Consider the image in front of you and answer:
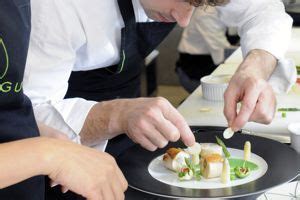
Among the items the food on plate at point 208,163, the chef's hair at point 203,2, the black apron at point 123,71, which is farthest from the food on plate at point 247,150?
the black apron at point 123,71

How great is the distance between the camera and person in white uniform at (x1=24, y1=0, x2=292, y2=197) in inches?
42.0

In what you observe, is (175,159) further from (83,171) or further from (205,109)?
(205,109)

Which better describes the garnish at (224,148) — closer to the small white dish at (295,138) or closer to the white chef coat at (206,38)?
the small white dish at (295,138)

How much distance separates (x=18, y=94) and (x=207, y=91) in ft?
2.42

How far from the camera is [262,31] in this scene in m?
1.41

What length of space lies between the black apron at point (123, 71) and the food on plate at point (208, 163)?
36 centimetres

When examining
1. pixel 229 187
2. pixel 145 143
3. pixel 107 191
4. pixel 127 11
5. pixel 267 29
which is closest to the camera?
pixel 107 191

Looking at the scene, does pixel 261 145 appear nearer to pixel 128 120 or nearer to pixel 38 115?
pixel 128 120

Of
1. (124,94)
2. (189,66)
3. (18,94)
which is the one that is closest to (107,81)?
(124,94)

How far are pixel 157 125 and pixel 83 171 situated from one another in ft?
0.93

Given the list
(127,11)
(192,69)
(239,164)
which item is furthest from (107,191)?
(192,69)

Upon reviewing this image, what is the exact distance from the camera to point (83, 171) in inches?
31.1

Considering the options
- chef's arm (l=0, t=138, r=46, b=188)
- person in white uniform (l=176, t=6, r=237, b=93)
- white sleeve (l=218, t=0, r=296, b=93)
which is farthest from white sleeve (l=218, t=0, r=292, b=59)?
person in white uniform (l=176, t=6, r=237, b=93)

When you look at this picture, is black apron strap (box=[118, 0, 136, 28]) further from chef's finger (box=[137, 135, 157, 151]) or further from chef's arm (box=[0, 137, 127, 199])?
chef's arm (box=[0, 137, 127, 199])
